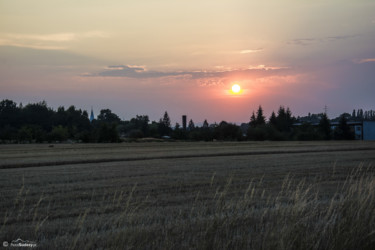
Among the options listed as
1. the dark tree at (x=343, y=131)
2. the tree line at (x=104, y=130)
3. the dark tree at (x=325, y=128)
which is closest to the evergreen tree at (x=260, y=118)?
the tree line at (x=104, y=130)

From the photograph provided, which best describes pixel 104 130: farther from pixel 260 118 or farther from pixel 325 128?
pixel 260 118

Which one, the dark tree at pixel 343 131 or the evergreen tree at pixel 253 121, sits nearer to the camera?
the dark tree at pixel 343 131

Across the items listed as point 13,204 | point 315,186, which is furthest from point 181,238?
point 315,186

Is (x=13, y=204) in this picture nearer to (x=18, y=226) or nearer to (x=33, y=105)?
(x=18, y=226)

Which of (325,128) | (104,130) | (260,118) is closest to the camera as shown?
(104,130)

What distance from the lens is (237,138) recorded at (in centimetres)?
12888

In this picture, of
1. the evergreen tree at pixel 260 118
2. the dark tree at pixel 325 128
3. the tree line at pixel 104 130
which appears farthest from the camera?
the evergreen tree at pixel 260 118

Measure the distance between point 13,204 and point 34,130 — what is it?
111 metres

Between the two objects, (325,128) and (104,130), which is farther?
(325,128)

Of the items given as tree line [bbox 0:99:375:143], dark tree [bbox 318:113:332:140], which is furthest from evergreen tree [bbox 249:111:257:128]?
dark tree [bbox 318:113:332:140]

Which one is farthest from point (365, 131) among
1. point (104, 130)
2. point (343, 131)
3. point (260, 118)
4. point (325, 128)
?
point (104, 130)

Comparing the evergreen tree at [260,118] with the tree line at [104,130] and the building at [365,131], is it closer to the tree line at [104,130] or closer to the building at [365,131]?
the tree line at [104,130]

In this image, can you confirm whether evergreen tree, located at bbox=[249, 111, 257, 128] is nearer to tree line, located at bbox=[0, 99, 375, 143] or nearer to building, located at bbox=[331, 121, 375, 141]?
tree line, located at bbox=[0, 99, 375, 143]

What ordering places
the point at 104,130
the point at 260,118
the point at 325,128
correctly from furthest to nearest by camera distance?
1. the point at 260,118
2. the point at 325,128
3. the point at 104,130
